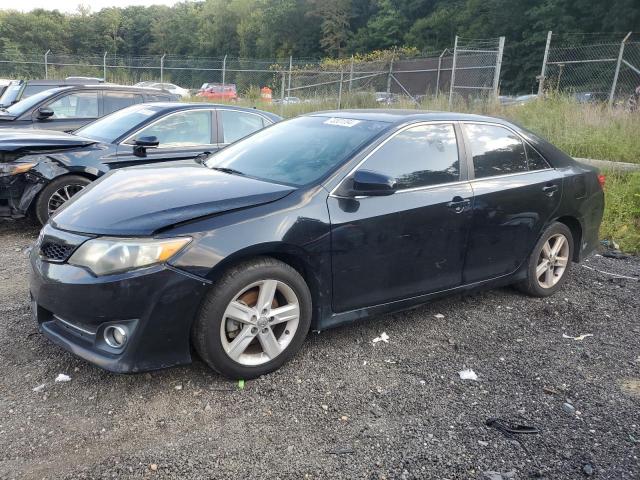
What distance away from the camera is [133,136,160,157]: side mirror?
5.91 metres

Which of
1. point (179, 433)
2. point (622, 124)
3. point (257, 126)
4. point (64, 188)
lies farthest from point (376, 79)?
point (179, 433)

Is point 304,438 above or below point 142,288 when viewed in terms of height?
below

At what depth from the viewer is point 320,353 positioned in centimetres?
363

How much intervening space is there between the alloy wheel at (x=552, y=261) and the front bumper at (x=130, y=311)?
314 centimetres

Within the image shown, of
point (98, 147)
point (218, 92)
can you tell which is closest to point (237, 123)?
point (98, 147)

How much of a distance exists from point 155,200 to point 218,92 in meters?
26.1

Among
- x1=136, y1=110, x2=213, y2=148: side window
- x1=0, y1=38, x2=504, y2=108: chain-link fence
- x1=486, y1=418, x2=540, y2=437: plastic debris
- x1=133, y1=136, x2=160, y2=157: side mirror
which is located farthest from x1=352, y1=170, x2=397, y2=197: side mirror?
x1=0, y1=38, x2=504, y2=108: chain-link fence

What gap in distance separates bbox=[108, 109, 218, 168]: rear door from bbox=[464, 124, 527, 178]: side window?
3.62 m

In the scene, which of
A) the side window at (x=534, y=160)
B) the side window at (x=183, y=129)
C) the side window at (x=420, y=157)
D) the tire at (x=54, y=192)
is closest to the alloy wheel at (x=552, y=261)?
the side window at (x=534, y=160)

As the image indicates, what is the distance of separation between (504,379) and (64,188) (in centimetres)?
503

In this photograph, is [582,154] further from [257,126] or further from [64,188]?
[64,188]

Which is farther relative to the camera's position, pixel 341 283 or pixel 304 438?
pixel 341 283

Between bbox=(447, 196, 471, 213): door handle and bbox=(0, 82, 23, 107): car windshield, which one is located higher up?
bbox=(447, 196, 471, 213): door handle

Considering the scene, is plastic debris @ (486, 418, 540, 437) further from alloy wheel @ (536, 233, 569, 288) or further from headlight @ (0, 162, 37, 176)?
headlight @ (0, 162, 37, 176)
